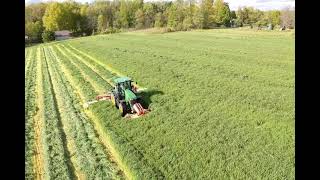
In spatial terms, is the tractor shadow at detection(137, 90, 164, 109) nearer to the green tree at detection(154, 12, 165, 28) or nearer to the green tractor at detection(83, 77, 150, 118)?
the green tractor at detection(83, 77, 150, 118)

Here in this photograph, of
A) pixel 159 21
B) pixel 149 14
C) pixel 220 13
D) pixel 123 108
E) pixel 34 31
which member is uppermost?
pixel 149 14

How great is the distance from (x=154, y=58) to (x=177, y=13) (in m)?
57.0

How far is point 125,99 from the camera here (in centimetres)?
1611

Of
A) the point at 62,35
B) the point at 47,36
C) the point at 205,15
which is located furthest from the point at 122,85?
the point at 205,15

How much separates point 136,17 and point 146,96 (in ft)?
246

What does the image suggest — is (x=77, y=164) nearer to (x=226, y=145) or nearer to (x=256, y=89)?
(x=226, y=145)

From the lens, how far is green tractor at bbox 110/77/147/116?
50.1 feet

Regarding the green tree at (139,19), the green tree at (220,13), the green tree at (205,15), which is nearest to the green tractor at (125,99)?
the green tree at (205,15)

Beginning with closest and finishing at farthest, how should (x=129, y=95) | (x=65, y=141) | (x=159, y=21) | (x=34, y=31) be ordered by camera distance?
1. (x=65, y=141)
2. (x=129, y=95)
3. (x=34, y=31)
4. (x=159, y=21)

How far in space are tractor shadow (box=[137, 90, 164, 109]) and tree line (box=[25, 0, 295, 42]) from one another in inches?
2216

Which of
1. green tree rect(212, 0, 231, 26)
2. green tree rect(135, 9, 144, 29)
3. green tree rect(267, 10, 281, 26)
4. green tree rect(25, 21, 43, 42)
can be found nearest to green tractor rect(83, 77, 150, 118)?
green tree rect(25, 21, 43, 42)

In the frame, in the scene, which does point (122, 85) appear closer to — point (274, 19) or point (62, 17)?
point (274, 19)

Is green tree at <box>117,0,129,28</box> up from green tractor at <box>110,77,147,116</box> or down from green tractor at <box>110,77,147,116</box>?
up
